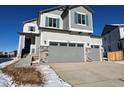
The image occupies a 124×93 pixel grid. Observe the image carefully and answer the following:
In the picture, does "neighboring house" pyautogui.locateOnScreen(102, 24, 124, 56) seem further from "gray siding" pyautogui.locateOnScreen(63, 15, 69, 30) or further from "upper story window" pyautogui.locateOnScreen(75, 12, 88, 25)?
"gray siding" pyautogui.locateOnScreen(63, 15, 69, 30)

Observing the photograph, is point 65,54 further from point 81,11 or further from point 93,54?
point 81,11

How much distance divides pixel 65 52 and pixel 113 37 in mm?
17378

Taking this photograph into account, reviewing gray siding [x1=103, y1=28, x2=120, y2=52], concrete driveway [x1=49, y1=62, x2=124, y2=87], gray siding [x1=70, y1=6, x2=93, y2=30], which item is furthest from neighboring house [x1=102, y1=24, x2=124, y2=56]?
concrete driveway [x1=49, y1=62, x2=124, y2=87]

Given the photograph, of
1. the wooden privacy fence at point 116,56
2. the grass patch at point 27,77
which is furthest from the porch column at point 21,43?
the wooden privacy fence at point 116,56

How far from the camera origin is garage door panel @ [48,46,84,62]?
13.2m

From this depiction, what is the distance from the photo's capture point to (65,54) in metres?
13.9

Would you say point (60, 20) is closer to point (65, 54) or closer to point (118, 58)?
point (65, 54)

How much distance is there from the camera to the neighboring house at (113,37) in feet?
80.1

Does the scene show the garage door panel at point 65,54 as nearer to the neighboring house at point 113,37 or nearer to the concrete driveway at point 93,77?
the concrete driveway at point 93,77

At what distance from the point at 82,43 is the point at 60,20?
5490 millimetres

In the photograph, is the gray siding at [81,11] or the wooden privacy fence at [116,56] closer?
the gray siding at [81,11]

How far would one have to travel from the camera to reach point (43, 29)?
13219 mm

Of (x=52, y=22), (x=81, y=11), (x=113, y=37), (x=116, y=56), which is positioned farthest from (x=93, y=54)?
(x=113, y=37)

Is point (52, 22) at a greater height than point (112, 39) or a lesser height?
greater
